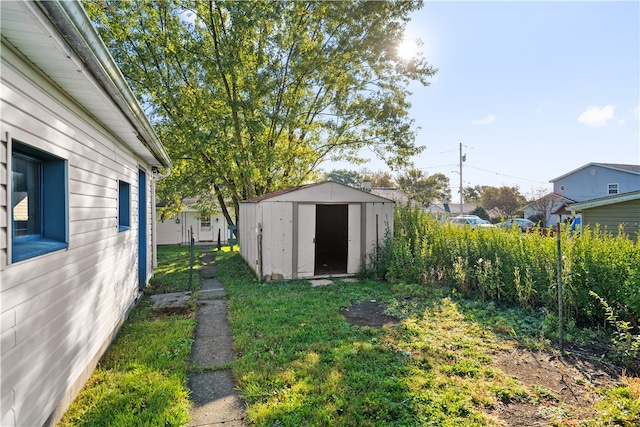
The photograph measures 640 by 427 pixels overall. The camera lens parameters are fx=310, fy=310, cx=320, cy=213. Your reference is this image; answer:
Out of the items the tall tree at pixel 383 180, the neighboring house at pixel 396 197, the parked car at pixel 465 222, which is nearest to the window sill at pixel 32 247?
the parked car at pixel 465 222

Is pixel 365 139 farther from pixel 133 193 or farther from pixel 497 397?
pixel 497 397

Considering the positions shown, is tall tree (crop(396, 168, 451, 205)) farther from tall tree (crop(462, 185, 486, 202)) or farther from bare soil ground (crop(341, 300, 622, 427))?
bare soil ground (crop(341, 300, 622, 427))

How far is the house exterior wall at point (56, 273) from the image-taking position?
5.97 feet

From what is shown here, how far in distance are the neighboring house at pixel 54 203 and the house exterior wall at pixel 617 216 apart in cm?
1167

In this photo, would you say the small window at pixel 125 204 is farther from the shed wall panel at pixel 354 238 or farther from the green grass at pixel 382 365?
the shed wall panel at pixel 354 238

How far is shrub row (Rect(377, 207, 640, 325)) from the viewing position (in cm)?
428

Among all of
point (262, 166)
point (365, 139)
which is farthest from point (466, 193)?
point (262, 166)

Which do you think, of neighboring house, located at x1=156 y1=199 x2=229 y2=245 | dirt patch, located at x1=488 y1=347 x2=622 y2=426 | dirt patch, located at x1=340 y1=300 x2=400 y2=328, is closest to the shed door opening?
dirt patch, located at x1=340 y1=300 x2=400 y2=328

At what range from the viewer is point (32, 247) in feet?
7.09

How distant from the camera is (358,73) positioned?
42.2ft

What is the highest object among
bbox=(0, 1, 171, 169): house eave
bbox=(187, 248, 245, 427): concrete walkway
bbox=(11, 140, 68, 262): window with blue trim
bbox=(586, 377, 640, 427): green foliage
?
bbox=(0, 1, 171, 169): house eave

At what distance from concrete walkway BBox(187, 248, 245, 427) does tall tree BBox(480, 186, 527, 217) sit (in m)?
32.9

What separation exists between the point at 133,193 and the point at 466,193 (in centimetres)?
5419

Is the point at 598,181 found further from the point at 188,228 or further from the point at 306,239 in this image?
the point at 188,228
